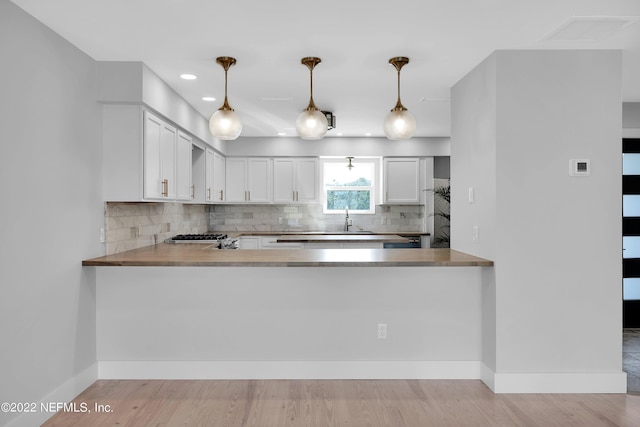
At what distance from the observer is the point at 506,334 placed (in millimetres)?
3088

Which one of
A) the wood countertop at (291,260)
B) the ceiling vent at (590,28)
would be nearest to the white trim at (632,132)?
the ceiling vent at (590,28)

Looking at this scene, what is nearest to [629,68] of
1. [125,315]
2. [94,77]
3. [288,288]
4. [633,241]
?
[633,241]

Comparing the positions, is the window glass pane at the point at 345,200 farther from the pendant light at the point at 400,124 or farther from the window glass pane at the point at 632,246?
the pendant light at the point at 400,124

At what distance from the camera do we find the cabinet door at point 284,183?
6.88m

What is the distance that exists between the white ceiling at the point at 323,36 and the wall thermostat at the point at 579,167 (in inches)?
31.3

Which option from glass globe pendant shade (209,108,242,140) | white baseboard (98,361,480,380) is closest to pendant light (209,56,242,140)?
glass globe pendant shade (209,108,242,140)

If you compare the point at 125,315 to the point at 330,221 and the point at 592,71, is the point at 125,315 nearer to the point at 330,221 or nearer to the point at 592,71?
the point at 592,71

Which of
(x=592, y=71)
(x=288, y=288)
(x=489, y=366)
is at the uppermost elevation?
(x=592, y=71)

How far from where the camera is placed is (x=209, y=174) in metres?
5.84

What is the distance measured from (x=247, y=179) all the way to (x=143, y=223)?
8.93ft

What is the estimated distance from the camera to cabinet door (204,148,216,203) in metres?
5.68

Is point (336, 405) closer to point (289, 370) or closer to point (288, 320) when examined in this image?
point (289, 370)

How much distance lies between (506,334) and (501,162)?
123cm

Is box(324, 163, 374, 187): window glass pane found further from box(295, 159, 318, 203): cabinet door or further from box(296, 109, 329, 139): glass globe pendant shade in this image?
box(296, 109, 329, 139): glass globe pendant shade
